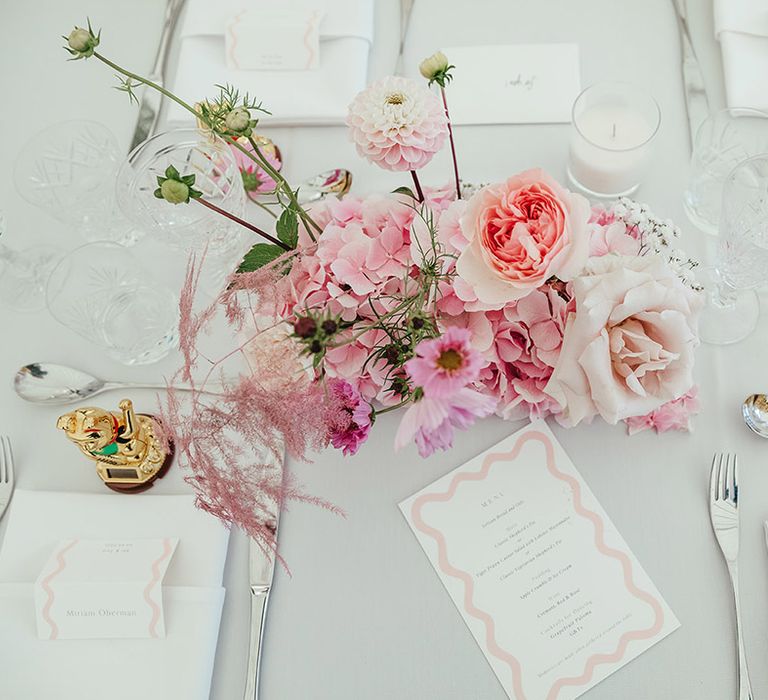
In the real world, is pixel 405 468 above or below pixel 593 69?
below

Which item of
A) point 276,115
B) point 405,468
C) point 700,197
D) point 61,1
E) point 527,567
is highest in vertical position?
point 61,1

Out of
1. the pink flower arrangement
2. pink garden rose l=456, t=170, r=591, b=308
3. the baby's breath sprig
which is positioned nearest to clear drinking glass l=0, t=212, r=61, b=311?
the pink flower arrangement

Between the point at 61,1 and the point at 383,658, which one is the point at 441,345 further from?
the point at 61,1

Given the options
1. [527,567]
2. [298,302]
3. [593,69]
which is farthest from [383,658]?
[593,69]

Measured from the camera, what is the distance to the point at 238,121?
565mm

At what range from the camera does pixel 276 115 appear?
0.95 m

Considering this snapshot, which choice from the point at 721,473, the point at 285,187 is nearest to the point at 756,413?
the point at 721,473

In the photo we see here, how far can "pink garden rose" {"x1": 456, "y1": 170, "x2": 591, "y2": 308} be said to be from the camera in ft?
1.77

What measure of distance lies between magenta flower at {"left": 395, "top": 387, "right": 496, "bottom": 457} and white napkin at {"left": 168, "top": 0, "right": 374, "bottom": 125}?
607 millimetres

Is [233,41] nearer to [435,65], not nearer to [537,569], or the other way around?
[435,65]

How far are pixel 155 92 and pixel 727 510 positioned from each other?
2.99 feet

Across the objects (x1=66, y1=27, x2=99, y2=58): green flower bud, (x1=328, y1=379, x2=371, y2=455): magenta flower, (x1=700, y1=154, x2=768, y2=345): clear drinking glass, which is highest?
(x1=66, y1=27, x2=99, y2=58): green flower bud

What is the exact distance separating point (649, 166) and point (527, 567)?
20.7 inches

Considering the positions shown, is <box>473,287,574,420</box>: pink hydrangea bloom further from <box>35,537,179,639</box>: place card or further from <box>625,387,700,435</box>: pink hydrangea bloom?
<box>35,537,179,639</box>: place card
